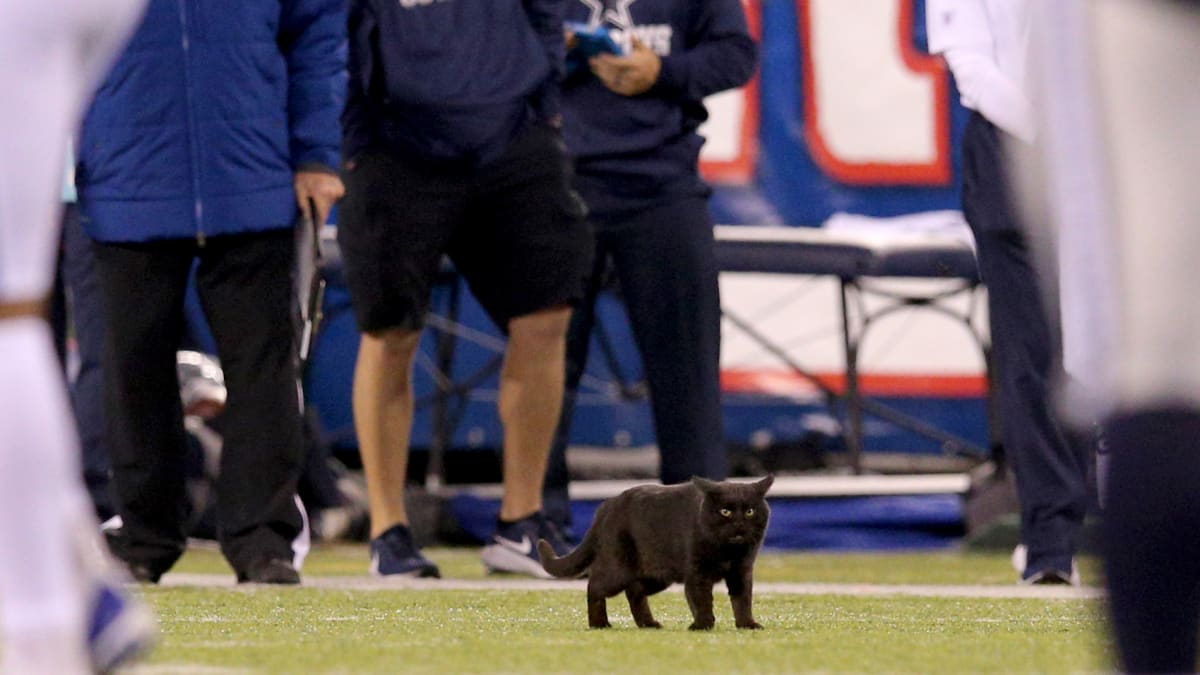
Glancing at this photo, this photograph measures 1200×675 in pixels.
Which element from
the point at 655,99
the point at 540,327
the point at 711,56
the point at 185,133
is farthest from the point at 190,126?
the point at 711,56

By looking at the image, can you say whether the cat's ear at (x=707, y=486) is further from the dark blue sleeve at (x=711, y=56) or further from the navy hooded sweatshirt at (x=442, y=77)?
the dark blue sleeve at (x=711, y=56)

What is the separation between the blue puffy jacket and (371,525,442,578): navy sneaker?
82 cm

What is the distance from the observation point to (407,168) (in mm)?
5605

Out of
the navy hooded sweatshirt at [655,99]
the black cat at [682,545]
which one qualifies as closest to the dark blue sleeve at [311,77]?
the navy hooded sweatshirt at [655,99]

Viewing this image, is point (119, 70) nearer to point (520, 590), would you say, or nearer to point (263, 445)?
point (263, 445)

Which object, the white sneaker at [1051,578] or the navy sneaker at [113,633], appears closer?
the navy sneaker at [113,633]

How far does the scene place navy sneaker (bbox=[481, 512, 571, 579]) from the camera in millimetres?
5797

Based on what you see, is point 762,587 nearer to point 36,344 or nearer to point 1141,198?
point 36,344

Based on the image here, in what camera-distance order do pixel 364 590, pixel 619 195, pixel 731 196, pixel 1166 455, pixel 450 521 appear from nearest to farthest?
pixel 1166 455
pixel 364 590
pixel 619 195
pixel 450 521
pixel 731 196

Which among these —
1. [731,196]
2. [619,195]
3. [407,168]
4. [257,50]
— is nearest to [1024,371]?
[619,195]

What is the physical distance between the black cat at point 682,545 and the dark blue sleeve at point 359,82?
1.80 m

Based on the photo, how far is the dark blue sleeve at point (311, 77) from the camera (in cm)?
551

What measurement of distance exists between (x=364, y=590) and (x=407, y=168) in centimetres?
106

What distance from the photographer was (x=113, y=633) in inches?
99.9
